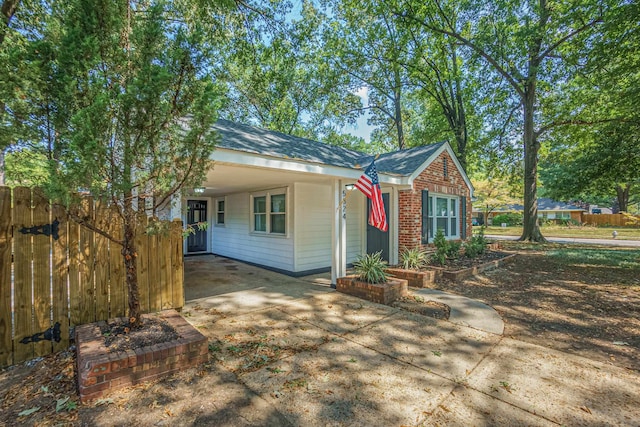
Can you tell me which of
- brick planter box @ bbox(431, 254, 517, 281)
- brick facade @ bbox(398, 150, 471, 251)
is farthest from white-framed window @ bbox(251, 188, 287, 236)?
brick planter box @ bbox(431, 254, 517, 281)

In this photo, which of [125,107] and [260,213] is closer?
[125,107]

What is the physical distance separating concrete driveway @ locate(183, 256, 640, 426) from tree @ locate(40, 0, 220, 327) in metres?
1.69

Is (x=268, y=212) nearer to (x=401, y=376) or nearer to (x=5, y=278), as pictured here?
(x=5, y=278)

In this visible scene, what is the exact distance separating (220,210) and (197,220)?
1.23 m

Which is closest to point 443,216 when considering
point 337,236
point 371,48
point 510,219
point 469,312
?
point 337,236

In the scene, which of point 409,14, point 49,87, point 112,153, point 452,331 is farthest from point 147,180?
point 409,14

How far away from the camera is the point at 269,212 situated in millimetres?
8398

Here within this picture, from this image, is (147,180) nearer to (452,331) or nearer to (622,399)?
(452,331)

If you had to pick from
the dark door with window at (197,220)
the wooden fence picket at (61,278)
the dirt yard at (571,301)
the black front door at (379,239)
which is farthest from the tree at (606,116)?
the dark door with window at (197,220)

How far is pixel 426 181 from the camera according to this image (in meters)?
9.04

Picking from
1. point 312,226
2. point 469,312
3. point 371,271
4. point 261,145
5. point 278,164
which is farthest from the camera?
point 312,226

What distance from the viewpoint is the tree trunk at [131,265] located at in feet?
9.91

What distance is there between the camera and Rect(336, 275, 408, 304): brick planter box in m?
5.27

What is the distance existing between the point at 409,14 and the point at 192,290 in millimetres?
13527
